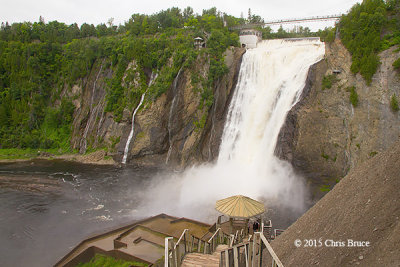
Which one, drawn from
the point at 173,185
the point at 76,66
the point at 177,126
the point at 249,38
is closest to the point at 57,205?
the point at 173,185

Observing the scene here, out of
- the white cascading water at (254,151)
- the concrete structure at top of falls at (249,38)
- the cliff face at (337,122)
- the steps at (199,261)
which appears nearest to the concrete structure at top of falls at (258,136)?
the white cascading water at (254,151)

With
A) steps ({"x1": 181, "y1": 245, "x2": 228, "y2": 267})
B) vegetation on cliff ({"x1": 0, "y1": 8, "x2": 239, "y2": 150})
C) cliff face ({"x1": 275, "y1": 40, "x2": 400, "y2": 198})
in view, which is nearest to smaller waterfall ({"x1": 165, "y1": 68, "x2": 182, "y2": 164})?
vegetation on cliff ({"x1": 0, "y1": 8, "x2": 239, "y2": 150})

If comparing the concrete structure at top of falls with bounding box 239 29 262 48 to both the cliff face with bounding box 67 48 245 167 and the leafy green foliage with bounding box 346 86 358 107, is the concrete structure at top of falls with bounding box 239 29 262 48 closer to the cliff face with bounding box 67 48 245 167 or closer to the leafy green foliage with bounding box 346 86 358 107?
the cliff face with bounding box 67 48 245 167

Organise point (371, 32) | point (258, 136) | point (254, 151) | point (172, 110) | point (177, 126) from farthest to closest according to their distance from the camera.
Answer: point (172, 110) → point (177, 126) → point (258, 136) → point (254, 151) → point (371, 32)

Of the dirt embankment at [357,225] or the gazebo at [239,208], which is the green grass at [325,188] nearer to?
the gazebo at [239,208]

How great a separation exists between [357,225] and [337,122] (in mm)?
17388

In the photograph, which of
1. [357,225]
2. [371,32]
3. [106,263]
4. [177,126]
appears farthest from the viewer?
[177,126]

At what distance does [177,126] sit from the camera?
34.5m

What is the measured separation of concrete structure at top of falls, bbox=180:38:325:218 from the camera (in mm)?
23766

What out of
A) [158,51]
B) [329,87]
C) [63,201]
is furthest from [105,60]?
[329,87]

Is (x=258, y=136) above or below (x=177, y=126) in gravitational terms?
below

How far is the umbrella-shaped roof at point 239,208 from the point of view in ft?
43.5

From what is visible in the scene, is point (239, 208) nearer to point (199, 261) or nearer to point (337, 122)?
point (199, 261)

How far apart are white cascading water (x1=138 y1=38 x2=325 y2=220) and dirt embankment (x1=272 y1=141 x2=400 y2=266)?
10087 mm
